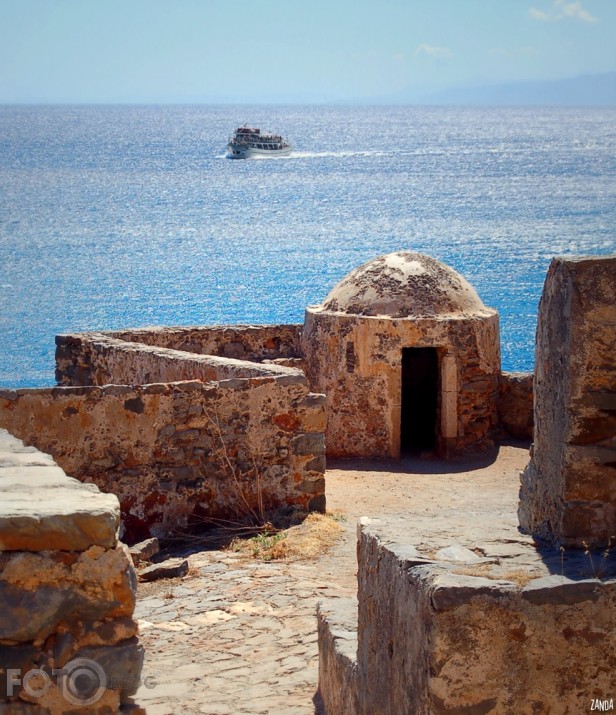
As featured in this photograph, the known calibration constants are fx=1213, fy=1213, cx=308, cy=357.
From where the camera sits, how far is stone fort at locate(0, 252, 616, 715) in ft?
12.3

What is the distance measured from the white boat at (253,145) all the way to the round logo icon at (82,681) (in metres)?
97.8

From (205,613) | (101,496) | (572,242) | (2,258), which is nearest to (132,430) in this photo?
(205,613)

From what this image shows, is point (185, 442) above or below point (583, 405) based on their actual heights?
below

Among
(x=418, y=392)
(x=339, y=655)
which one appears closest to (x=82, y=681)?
(x=339, y=655)

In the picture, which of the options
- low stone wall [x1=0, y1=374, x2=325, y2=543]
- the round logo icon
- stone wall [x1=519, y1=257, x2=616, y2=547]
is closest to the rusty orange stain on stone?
low stone wall [x1=0, y1=374, x2=325, y2=543]

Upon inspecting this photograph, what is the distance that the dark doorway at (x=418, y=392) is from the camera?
14789mm

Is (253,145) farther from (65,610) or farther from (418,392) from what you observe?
(65,610)

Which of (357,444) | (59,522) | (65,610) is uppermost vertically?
(59,522)

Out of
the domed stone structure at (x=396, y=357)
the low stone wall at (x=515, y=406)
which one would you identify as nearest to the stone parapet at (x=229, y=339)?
the domed stone structure at (x=396, y=357)

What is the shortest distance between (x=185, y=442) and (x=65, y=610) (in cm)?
620

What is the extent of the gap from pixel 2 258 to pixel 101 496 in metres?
47.6

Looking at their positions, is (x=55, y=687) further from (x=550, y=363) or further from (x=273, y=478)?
(x=273, y=478)

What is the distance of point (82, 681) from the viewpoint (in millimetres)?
3381

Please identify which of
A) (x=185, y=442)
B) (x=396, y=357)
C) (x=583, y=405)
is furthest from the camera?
(x=396, y=357)
